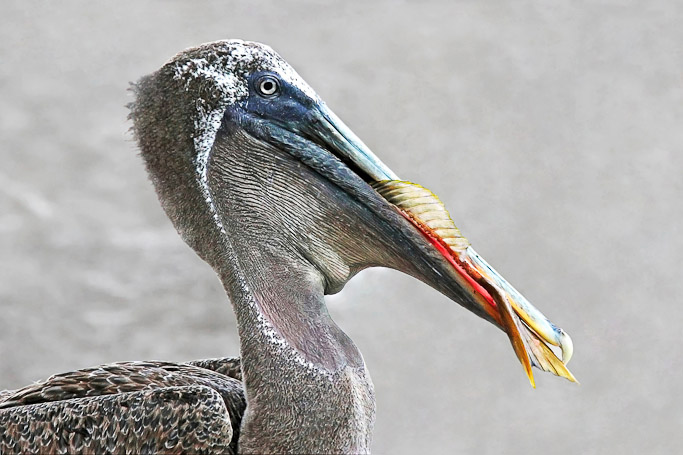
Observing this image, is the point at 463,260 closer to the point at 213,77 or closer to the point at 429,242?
the point at 429,242

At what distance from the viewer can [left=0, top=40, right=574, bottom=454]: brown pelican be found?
2.86 metres

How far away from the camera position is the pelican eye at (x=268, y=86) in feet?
9.50

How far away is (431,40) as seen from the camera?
7.42m

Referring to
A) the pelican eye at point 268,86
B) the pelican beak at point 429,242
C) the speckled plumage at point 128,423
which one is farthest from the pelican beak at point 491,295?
the speckled plumage at point 128,423

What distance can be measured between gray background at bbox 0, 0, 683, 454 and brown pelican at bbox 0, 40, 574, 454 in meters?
2.10

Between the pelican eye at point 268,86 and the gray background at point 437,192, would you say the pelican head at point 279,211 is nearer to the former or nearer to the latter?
the pelican eye at point 268,86

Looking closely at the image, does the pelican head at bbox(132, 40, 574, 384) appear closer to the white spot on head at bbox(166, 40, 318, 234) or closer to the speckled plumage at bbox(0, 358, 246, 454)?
the white spot on head at bbox(166, 40, 318, 234)

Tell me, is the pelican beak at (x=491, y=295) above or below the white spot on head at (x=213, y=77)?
below

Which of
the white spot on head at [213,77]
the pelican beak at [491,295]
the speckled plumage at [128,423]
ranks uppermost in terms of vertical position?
the white spot on head at [213,77]

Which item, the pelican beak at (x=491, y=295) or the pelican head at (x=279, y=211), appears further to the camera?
the pelican head at (x=279, y=211)

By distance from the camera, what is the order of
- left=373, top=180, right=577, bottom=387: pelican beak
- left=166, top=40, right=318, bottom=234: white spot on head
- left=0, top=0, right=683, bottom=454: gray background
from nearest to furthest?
left=373, top=180, right=577, bottom=387: pelican beak, left=166, top=40, right=318, bottom=234: white spot on head, left=0, top=0, right=683, bottom=454: gray background

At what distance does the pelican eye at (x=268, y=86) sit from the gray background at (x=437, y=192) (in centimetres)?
248

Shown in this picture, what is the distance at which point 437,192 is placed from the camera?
628cm

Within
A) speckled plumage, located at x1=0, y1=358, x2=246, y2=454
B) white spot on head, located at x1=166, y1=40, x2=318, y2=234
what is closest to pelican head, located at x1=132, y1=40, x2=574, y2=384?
white spot on head, located at x1=166, y1=40, x2=318, y2=234
